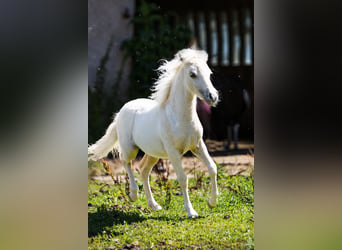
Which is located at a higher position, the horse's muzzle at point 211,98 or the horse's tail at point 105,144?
the horse's muzzle at point 211,98

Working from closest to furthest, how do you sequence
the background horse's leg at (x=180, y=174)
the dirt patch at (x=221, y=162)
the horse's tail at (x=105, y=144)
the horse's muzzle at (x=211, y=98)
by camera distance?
1. the horse's muzzle at (x=211, y=98)
2. the background horse's leg at (x=180, y=174)
3. the horse's tail at (x=105, y=144)
4. the dirt patch at (x=221, y=162)

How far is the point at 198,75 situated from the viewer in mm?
3213

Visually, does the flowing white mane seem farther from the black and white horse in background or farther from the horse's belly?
the black and white horse in background

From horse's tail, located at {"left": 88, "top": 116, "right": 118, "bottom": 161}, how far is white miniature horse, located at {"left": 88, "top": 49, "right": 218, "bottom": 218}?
73 mm

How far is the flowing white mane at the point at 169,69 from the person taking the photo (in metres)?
3.30

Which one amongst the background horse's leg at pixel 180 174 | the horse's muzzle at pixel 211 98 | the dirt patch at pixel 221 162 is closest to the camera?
the horse's muzzle at pixel 211 98

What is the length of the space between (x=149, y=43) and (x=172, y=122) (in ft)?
3.36

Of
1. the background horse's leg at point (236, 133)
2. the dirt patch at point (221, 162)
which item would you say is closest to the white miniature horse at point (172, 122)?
the dirt patch at point (221, 162)

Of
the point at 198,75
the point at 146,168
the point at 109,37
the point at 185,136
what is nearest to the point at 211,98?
the point at 198,75

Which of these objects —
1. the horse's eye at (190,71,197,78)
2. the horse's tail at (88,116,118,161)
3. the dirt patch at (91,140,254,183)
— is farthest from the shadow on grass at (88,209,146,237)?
the horse's eye at (190,71,197,78)

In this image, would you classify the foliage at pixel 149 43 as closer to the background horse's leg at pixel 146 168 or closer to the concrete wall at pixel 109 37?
the concrete wall at pixel 109 37
